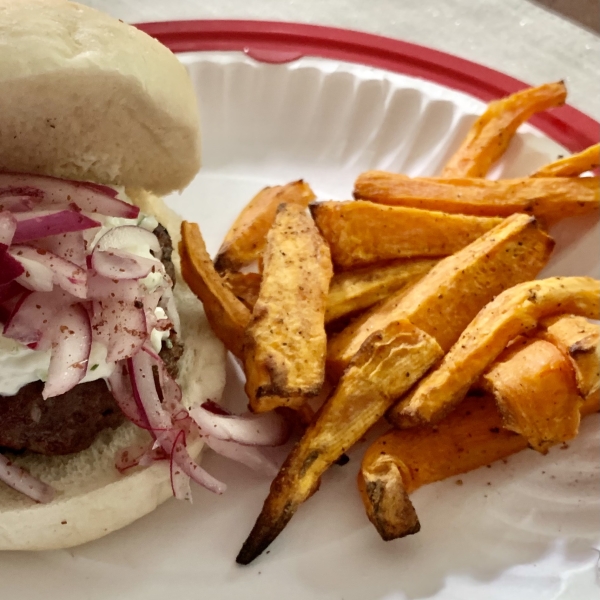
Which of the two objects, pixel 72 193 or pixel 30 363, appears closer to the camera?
pixel 30 363

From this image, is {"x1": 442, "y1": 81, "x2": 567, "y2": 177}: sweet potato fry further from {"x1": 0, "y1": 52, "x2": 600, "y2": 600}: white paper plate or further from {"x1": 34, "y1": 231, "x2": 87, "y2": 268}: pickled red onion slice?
{"x1": 34, "y1": 231, "x2": 87, "y2": 268}: pickled red onion slice

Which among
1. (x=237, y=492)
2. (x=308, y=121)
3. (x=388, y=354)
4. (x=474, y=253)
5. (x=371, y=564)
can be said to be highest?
(x=474, y=253)

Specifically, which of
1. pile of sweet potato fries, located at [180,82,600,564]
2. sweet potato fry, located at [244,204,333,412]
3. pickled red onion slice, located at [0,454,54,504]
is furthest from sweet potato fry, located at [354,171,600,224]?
pickled red onion slice, located at [0,454,54,504]

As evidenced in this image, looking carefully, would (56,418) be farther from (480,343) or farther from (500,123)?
(500,123)

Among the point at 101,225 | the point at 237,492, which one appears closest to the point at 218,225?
the point at 101,225

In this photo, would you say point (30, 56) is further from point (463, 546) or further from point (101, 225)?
point (463, 546)

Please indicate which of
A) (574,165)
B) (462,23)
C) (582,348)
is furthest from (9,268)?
(462,23)
